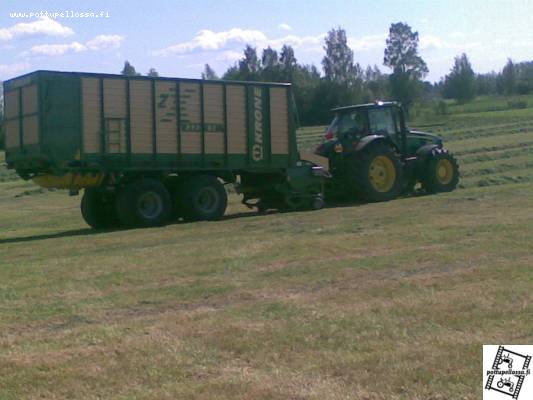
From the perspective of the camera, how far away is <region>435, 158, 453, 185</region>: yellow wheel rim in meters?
22.2

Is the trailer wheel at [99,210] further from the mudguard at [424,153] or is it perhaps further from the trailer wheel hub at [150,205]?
the mudguard at [424,153]

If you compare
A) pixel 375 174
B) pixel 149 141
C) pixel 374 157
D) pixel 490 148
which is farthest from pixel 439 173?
pixel 490 148

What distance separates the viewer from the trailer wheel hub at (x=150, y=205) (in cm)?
1731

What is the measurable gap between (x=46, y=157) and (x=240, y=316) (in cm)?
937

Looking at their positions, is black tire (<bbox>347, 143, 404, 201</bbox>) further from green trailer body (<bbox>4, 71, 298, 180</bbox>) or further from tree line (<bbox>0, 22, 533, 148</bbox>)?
tree line (<bbox>0, 22, 533, 148</bbox>)

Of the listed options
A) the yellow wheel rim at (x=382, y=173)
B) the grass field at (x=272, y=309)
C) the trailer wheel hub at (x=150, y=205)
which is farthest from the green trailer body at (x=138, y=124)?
the yellow wheel rim at (x=382, y=173)

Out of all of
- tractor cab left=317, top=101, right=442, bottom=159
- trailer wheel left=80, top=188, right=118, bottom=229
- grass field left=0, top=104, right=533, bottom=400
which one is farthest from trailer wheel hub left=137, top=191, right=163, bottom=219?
tractor cab left=317, top=101, right=442, bottom=159

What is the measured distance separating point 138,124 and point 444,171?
893cm

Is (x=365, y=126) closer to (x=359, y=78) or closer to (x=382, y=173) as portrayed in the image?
(x=382, y=173)

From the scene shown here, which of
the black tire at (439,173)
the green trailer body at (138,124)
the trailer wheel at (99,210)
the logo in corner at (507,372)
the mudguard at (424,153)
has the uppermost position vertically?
the green trailer body at (138,124)

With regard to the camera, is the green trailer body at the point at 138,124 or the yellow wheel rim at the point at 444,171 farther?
the yellow wheel rim at the point at 444,171

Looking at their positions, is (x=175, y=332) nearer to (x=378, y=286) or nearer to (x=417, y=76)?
(x=378, y=286)

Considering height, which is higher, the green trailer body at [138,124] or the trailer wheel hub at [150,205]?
the green trailer body at [138,124]

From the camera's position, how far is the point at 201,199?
722 inches
